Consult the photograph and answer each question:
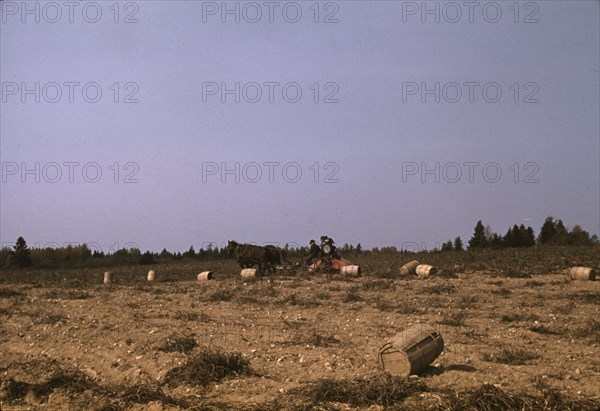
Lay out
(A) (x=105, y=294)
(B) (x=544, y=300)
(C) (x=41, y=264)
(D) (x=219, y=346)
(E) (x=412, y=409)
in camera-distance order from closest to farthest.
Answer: (E) (x=412, y=409)
(D) (x=219, y=346)
(B) (x=544, y=300)
(A) (x=105, y=294)
(C) (x=41, y=264)

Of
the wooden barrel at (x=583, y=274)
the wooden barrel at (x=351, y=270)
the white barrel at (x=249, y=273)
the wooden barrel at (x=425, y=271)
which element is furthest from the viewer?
the wooden barrel at (x=351, y=270)

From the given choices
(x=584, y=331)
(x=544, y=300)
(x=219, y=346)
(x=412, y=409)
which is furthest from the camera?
(x=544, y=300)

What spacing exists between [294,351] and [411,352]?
2.55 meters

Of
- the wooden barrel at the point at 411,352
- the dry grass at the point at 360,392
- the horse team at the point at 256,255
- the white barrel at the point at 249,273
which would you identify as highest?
Result: the horse team at the point at 256,255

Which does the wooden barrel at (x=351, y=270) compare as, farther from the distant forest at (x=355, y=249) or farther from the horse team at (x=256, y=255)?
the distant forest at (x=355, y=249)

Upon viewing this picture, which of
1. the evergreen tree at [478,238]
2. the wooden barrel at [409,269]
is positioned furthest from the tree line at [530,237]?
the wooden barrel at [409,269]

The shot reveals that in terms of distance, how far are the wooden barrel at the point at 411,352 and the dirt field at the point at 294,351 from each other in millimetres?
212

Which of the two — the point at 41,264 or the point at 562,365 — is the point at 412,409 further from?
the point at 41,264

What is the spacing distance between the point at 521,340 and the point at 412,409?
471cm

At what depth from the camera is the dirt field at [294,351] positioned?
293 inches

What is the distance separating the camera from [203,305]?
16531 mm

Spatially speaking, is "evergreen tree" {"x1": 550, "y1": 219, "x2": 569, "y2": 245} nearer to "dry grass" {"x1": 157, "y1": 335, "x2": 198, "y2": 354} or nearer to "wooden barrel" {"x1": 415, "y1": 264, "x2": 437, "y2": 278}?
"wooden barrel" {"x1": 415, "y1": 264, "x2": 437, "y2": 278}

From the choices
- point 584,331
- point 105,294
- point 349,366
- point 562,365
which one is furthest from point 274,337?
point 105,294

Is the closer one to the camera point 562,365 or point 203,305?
point 562,365
